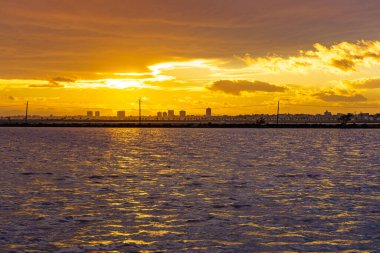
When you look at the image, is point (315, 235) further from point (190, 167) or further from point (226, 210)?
point (190, 167)

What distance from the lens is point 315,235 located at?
1875 centimetres

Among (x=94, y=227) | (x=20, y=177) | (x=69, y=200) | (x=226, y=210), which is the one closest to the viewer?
(x=94, y=227)

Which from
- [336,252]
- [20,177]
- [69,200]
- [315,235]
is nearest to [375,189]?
[315,235]

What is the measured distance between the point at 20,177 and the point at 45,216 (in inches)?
666

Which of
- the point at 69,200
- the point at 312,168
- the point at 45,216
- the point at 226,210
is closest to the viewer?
the point at 45,216

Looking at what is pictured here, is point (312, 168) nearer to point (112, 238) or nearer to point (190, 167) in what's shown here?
point (190, 167)

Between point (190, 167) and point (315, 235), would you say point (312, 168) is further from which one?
point (315, 235)

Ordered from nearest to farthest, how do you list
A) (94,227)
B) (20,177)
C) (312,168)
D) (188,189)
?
(94,227) < (188,189) < (20,177) < (312,168)

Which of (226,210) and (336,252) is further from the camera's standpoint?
(226,210)

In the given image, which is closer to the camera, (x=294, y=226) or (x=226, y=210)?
(x=294, y=226)

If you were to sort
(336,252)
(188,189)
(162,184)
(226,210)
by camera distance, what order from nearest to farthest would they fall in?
(336,252), (226,210), (188,189), (162,184)

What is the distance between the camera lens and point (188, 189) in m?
31.1

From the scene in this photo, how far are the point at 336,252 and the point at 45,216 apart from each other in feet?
41.3

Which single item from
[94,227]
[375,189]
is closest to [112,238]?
[94,227]
